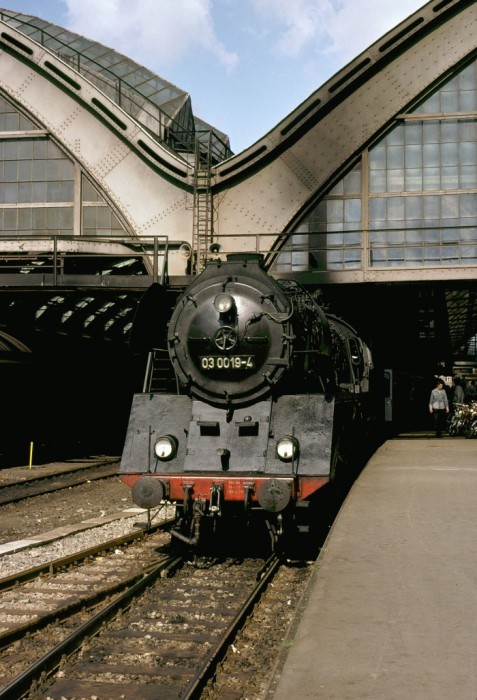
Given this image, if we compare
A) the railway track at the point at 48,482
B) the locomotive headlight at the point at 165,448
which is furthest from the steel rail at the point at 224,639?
the railway track at the point at 48,482

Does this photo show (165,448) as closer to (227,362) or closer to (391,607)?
(227,362)

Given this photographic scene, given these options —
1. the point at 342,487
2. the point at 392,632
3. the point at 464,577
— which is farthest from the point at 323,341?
the point at 392,632

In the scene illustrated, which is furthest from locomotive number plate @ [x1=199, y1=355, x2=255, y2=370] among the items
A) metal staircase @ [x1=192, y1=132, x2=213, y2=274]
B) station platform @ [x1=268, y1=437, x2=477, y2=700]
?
metal staircase @ [x1=192, y1=132, x2=213, y2=274]

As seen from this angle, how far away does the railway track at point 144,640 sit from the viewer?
16.2 feet

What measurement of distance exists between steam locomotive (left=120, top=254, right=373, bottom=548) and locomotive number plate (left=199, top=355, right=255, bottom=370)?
0.04 feet

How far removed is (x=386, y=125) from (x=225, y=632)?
16835 millimetres

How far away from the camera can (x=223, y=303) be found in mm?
8492

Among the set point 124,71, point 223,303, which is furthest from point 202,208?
point 124,71

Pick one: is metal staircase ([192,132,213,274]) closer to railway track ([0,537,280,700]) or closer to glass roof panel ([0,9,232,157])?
railway track ([0,537,280,700])

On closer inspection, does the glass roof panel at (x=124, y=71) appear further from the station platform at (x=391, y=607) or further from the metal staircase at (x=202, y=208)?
the station platform at (x=391, y=607)

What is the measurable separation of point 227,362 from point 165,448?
3.73 feet

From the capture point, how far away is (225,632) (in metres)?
5.80

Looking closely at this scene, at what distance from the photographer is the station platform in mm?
4023

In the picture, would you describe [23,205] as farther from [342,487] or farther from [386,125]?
[342,487]
